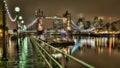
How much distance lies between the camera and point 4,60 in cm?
2152

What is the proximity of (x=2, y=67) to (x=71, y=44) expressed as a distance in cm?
9684

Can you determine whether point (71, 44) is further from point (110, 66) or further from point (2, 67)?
point (2, 67)

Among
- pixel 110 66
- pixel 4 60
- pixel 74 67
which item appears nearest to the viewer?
pixel 4 60

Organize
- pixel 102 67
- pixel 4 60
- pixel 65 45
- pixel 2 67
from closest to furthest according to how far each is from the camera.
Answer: pixel 2 67 < pixel 4 60 < pixel 102 67 < pixel 65 45

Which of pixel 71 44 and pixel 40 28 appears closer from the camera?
pixel 71 44

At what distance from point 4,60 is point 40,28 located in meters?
157

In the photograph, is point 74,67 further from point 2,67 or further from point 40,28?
point 40,28

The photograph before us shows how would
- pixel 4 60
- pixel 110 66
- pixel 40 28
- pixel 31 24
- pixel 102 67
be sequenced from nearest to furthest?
pixel 4 60, pixel 102 67, pixel 110 66, pixel 40 28, pixel 31 24

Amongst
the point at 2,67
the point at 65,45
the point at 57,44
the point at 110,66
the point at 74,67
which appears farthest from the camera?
the point at 65,45

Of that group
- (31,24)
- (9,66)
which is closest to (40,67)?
(9,66)

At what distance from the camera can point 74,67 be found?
168 feet

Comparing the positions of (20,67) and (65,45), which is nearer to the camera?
(20,67)

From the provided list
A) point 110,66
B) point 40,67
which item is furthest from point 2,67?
point 110,66

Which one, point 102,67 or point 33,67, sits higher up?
point 33,67
